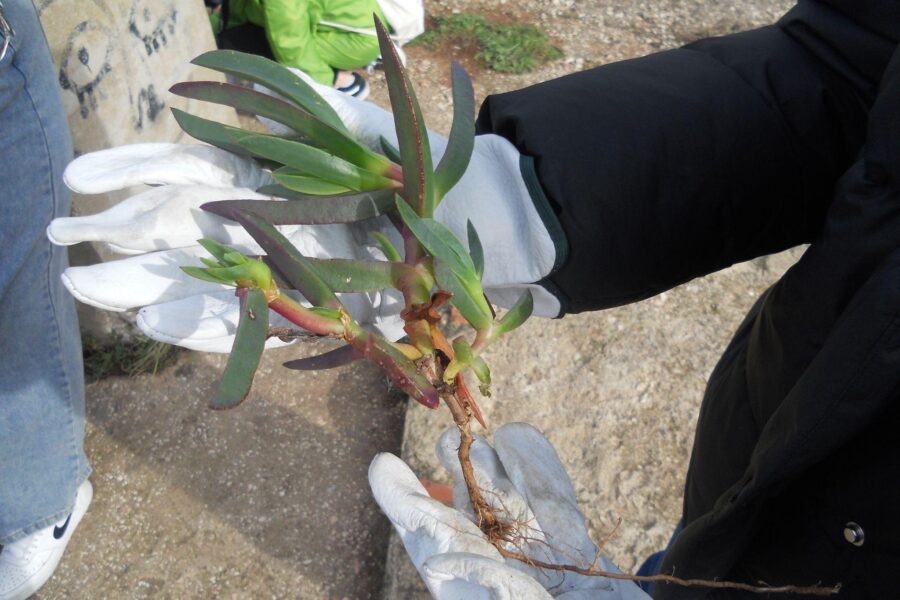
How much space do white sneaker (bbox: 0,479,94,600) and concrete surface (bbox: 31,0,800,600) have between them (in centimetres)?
7

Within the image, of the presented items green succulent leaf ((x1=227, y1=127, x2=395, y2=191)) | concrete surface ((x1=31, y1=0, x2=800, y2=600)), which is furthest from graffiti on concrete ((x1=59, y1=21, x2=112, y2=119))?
green succulent leaf ((x1=227, y1=127, x2=395, y2=191))

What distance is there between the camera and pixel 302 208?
0.99 m

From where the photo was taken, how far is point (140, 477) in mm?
2270

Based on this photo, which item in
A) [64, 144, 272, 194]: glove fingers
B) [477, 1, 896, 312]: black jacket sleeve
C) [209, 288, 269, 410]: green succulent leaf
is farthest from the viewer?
[64, 144, 272, 194]: glove fingers

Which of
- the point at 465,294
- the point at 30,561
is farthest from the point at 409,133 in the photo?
the point at 30,561

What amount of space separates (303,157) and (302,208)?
3.0 inches

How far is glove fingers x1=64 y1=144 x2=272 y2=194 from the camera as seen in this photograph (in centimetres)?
117

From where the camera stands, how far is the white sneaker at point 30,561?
1.98 meters

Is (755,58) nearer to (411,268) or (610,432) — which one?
(411,268)

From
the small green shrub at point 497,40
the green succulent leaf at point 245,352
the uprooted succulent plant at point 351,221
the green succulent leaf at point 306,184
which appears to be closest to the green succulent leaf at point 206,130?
the uprooted succulent plant at point 351,221

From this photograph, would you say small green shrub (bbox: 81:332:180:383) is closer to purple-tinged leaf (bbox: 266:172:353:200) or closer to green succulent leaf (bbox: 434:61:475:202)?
purple-tinged leaf (bbox: 266:172:353:200)

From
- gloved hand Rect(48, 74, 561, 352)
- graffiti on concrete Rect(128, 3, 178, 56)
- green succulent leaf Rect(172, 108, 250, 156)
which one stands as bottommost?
graffiti on concrete Rect(128, 3, 178, 56)

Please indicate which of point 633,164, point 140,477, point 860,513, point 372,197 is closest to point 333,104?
point 372,197

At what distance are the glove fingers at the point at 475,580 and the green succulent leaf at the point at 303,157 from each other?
0.58 meters
